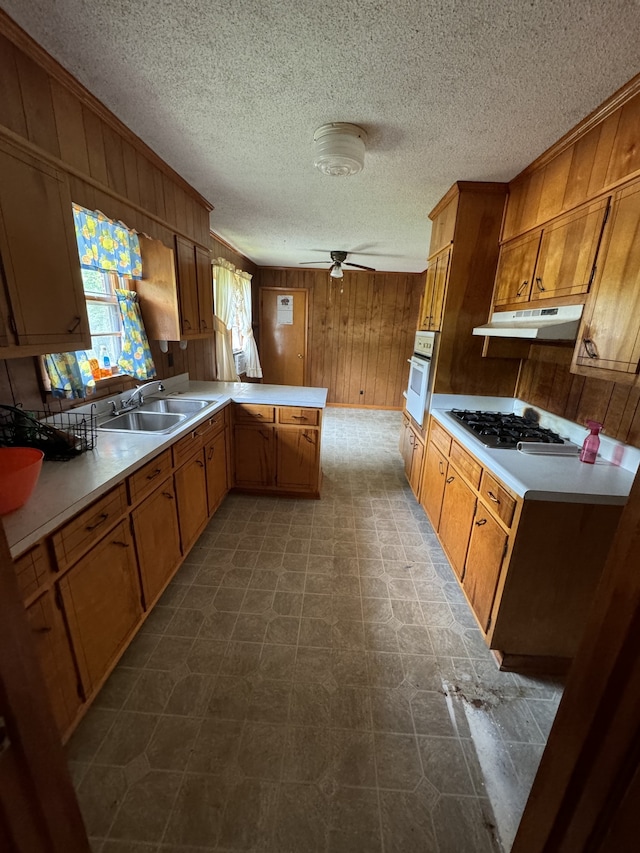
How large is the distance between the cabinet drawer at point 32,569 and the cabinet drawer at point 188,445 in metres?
0.89

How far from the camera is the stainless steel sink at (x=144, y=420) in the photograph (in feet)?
7.10

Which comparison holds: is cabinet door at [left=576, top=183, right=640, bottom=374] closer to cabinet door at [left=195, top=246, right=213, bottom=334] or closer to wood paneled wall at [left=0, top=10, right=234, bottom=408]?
wood paneled wall at [left=0, top=10, right=234, bottom=408]

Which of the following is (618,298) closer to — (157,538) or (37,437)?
(157,538)

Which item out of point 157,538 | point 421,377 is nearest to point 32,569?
point 157,538

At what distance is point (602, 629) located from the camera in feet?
1.87

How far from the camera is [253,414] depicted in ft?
9.29

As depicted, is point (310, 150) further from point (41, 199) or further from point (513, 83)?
point (41, 199)

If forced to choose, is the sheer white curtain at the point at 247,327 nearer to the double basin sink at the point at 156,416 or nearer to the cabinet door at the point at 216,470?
the double basin sink at the point at 156,416

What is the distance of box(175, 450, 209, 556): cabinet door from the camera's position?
2.04 meters

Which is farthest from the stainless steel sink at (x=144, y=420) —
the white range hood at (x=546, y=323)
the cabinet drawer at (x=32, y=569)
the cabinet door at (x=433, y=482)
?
the white range hood at (x=546, y=323)

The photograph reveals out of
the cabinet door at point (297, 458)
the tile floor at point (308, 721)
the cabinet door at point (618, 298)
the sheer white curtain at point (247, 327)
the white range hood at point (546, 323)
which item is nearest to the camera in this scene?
the tile floor at point (308, 721)

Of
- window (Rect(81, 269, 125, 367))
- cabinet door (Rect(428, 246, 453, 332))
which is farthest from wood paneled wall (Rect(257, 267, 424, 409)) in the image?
window (Rect(81, 269, 125, 367))

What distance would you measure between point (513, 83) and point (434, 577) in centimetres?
239

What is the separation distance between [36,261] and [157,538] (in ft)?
4.27
